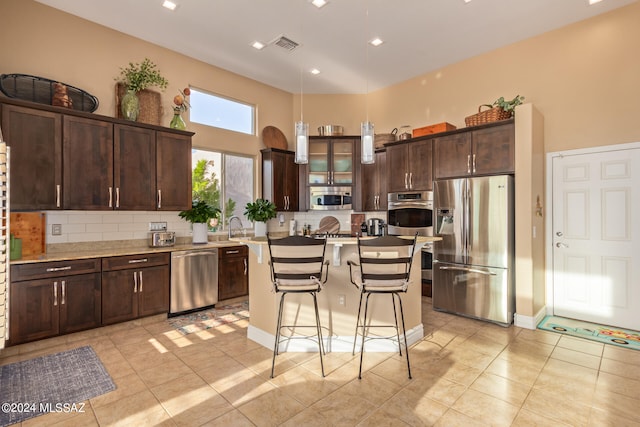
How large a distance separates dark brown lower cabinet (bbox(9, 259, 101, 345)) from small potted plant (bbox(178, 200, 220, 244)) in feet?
4.55

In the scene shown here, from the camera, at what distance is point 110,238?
414 centimetres

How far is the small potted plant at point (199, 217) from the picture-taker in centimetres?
473

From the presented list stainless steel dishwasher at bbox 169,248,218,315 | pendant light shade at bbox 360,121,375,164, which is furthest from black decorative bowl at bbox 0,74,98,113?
pendant light shade at bbox 360,121,375,164

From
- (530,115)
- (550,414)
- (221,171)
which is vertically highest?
(530,115)

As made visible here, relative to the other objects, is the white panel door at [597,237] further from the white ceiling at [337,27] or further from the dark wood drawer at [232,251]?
the dark wood drawer at [232,251]

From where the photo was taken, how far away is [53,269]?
327 cm

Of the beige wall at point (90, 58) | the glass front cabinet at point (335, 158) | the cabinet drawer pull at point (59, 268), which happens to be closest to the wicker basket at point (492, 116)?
the glass front cabinet at point (335, 158)

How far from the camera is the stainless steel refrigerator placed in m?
3.94

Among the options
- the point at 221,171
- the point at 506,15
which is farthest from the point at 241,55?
the point at 506,15

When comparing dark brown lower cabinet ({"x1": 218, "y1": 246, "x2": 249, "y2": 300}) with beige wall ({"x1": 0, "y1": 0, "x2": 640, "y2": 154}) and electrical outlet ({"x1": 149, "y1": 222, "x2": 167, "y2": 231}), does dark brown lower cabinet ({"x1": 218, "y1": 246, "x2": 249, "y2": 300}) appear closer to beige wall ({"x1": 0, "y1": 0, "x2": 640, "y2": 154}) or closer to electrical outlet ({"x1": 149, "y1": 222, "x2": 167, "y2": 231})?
electrical outlet ({"x1": 149, "y1": 222, "x2": 167, "y2": 231})

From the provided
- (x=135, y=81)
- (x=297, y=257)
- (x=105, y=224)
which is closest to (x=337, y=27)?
(x=135, y=81)

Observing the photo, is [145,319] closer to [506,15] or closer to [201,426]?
[201,426]

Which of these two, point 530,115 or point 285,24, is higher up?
point 285,24

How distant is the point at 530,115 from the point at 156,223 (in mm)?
5037
